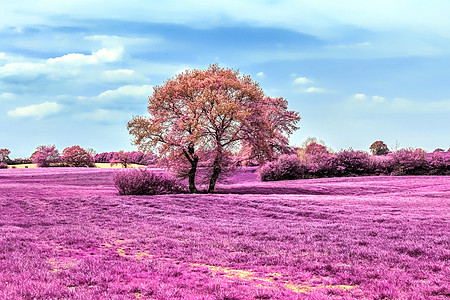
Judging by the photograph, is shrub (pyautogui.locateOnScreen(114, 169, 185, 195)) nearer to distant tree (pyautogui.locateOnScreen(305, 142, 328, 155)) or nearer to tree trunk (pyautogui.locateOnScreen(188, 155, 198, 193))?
tree trunk (pyautogui.locateOnScreen(188, 155, 198, 193))

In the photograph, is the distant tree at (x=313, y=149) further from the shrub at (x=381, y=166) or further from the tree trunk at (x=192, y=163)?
the tree trunk at (x=192, y=163)

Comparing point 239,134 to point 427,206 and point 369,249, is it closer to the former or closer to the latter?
point 427,206

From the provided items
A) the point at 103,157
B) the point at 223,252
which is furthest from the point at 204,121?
the point at 103,157

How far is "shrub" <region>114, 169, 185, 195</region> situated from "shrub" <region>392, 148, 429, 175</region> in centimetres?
4139

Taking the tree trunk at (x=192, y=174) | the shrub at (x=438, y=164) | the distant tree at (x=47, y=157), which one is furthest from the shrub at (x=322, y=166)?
the distant tree at (x=47, y=157)

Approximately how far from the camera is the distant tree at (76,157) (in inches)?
3595

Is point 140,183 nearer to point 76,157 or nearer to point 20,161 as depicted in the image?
point 76,157

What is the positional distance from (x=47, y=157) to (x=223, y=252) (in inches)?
3654

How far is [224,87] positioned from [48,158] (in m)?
72.4

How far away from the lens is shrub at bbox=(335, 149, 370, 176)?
60281 millimetres

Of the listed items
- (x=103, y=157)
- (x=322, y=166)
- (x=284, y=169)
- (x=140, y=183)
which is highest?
(x=103, y=157)

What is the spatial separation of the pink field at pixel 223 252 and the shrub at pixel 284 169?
34.2 metres

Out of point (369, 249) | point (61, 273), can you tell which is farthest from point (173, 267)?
point (369, 249)

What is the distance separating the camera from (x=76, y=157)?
298ft
